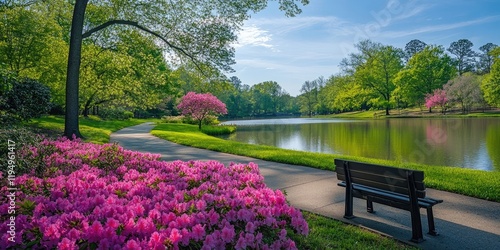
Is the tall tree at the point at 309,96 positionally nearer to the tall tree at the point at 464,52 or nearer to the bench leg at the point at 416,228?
the tall tree at the point at 464,52

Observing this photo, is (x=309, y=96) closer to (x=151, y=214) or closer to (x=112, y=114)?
(x=112, y=114)

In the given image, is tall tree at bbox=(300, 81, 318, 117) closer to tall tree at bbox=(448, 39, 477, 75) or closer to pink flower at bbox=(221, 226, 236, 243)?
tall tree at bbox=(448, 39, 477, 75)

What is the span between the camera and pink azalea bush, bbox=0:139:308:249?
2.15 m

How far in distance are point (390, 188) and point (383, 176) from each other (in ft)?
0.57

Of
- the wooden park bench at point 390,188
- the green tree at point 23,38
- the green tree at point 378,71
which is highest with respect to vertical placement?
the green tree at point 378,71

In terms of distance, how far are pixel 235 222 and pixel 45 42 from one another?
21318 mm

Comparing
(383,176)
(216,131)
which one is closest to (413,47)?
(216,131)

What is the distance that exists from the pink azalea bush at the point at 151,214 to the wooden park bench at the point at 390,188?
5.37 feet

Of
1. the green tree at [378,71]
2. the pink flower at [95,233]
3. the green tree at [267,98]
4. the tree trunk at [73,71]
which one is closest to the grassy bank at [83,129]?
the tree trunk at [73,71]

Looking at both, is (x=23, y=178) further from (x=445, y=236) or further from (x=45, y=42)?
(x=45, y=42)

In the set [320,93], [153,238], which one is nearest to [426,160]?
[153,238]

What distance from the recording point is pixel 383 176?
4293 millimetres

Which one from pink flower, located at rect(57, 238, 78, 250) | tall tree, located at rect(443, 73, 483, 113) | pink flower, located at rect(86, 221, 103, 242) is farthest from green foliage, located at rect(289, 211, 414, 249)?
tall tree, located at rect(443, 73, 483, 113)

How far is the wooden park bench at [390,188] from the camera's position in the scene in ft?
13.0
